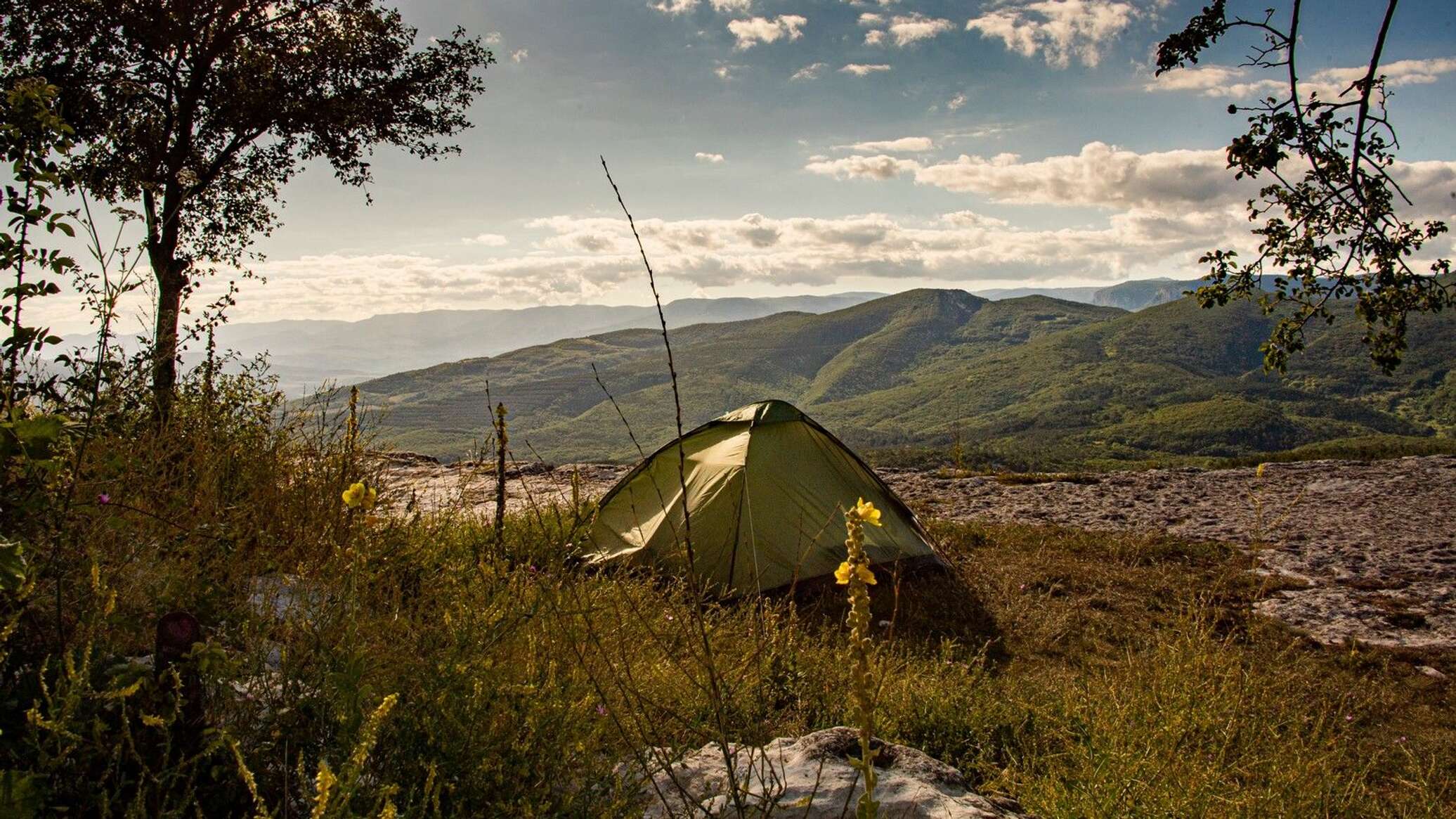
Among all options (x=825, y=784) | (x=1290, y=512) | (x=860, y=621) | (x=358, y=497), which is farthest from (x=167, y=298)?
(x=1290, y=512)

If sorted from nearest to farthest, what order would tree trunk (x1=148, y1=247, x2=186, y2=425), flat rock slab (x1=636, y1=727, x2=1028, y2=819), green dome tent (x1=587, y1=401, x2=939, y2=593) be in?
flat rock slab (x1=636, y1=727, x2=1028, y2=819), tree trunk (x1=148, y1=247, x2=186, y2=425), green dome tent (x1=587, y1=401, x2=939, y2=593)

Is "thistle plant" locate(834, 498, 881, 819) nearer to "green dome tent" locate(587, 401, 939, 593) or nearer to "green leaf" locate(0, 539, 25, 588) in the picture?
"green leaf" locate(0, 539, 25, 588)

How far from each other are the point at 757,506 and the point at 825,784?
5.71m

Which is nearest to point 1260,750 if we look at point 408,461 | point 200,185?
point 200,185

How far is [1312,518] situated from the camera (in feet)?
42.1

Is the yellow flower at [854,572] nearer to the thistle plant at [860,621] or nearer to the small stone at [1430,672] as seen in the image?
the thistle plant at [860,621]

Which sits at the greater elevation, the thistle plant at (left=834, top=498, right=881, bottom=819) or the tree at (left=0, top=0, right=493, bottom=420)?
the tree at (left=0, top=0, right=493, bottom=420)

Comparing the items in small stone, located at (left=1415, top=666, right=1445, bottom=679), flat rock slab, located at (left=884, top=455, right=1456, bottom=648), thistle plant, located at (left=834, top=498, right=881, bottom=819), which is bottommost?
small stone, located at (left=1415, top=666, right=1445, bottom=679)

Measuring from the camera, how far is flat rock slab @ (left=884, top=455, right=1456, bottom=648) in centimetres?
823

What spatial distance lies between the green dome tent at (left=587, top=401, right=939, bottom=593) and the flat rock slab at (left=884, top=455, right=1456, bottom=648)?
12.6 ft

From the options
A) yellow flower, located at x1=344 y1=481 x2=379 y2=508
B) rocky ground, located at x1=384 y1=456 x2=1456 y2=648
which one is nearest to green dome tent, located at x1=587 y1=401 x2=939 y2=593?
rocky ground, located at x1=384 y1=456 x2=1456 y2=648

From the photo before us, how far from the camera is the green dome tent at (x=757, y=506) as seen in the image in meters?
8.39

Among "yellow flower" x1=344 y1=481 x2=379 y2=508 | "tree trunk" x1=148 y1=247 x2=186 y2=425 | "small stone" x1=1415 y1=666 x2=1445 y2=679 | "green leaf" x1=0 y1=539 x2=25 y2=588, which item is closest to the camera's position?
"green leaf" x1=0 y1=539 x2=25 y2=588

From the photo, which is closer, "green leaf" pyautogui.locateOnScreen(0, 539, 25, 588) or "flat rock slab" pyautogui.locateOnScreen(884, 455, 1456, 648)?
"green leaf" pyautogui.locateOnScreen(0, 539, 25, 588)
